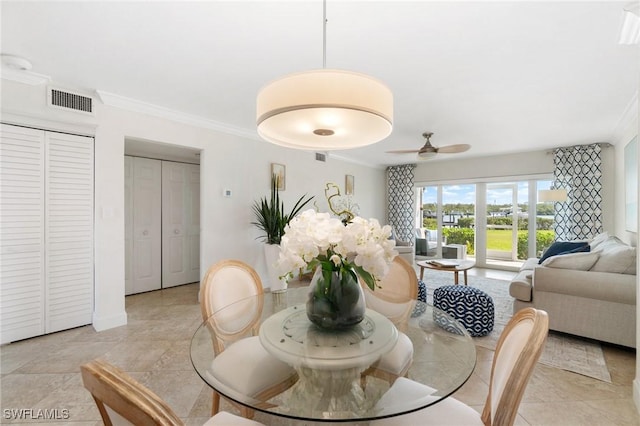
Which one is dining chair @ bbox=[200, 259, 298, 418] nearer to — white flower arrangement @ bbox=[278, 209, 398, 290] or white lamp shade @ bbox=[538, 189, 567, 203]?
white flower arrangement @ bbox=[278, 209, 398, 290]

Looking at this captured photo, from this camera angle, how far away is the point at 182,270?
486cm

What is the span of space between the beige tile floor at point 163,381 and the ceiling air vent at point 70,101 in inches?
88.7

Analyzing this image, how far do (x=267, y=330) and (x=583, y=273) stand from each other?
2998 millimetres

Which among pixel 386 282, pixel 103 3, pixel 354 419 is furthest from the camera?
pixel 386 282

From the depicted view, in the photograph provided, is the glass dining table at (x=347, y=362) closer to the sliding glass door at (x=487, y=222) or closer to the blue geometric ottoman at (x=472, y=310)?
the blue geometric ottoman at (x=472, y=310)

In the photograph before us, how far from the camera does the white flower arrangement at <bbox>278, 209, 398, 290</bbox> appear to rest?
3.98ft

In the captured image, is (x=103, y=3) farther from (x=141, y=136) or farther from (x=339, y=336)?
(x=339, y=336)

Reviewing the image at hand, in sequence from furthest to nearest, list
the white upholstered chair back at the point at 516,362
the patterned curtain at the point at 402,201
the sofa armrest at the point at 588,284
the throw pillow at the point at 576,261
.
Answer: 1. the patterned curtain at the point at 402,201
2. the throw pillow at the point at 576,261
3. the sofa armrest at the point at 588,284
4. the white upholstered chair back at the point at 516,362

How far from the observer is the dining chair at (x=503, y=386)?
2.91 ft

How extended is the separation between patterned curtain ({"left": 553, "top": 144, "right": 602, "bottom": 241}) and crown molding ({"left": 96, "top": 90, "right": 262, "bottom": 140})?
5.56m

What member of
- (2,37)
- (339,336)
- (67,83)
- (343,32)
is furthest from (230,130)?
(339,336)

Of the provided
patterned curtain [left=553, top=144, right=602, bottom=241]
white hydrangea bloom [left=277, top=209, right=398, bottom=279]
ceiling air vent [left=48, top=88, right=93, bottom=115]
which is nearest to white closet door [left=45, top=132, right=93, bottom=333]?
ceiling air vent [left=48, top=88, right=93, bottom=115]

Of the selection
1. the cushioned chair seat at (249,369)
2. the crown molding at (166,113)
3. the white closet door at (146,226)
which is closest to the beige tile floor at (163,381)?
the cushioned chair seat at (249,369)
